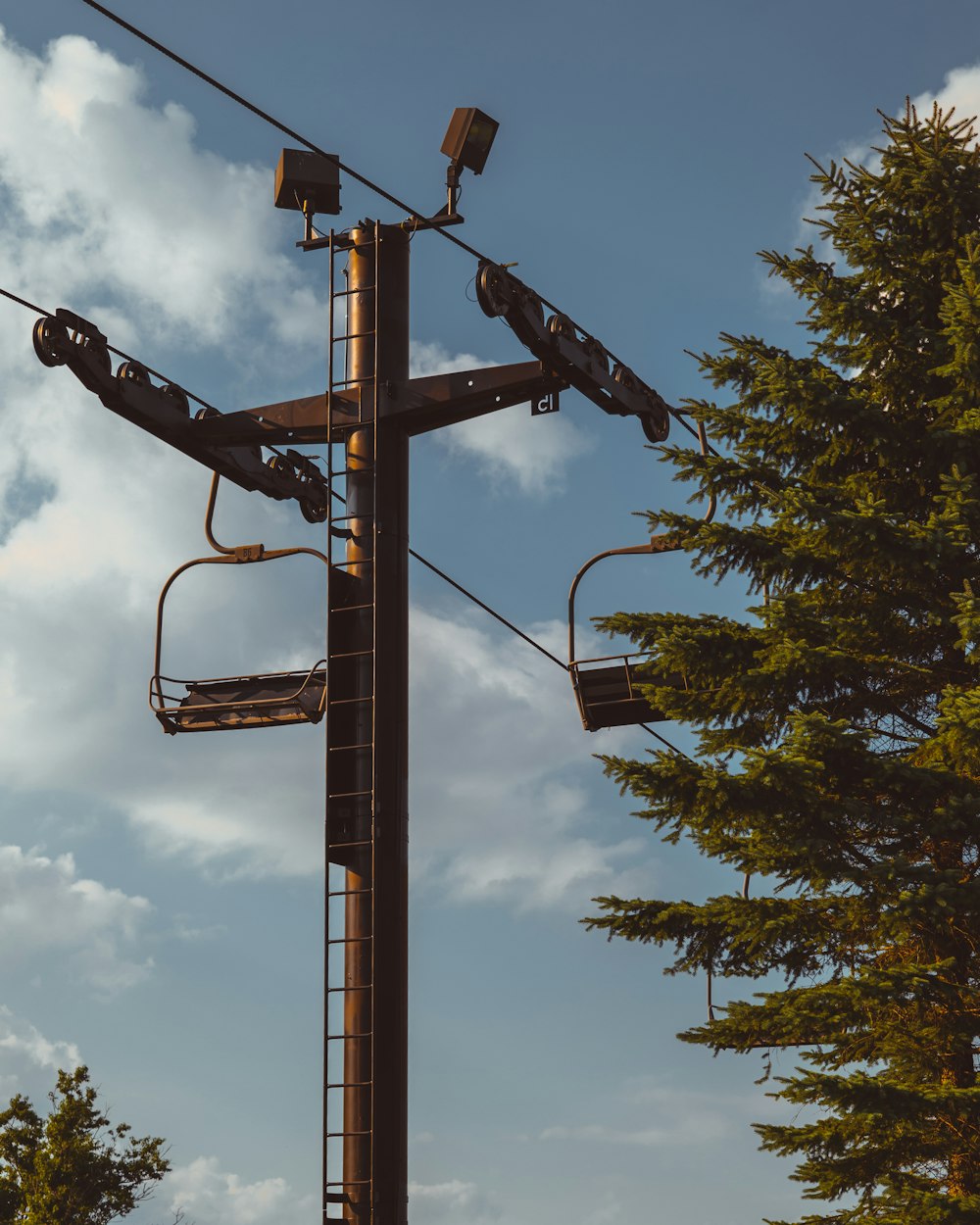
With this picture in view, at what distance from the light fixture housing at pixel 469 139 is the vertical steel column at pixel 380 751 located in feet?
3.11

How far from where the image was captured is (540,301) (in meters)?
15.3

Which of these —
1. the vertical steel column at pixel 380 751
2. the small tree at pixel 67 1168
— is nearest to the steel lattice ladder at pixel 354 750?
the vertical steel column at pixel 380 751

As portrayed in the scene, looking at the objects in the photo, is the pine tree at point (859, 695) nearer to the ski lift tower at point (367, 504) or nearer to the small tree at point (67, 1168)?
the ski lift tower at point (367, 504)

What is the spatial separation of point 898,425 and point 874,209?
211 centimetres

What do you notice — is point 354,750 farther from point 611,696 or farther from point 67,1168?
point 67,1168

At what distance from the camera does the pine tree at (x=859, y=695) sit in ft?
39.9

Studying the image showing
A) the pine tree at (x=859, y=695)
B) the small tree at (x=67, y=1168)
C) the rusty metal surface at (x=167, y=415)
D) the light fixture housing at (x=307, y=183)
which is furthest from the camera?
the small tree at (x=67, y=1168)

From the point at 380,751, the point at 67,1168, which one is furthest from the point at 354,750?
the point at 67,1168

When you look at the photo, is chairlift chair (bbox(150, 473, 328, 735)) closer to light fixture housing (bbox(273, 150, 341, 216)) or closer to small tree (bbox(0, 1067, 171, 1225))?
light fixture housing (bbox(273, 150, 341, 216))

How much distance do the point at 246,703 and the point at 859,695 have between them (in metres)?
6.21

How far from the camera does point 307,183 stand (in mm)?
17062

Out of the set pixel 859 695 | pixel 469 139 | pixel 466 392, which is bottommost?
pixel 859 695

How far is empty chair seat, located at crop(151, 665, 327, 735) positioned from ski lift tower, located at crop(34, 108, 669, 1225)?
0.02 m

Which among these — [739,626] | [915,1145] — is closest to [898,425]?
[739,626]
